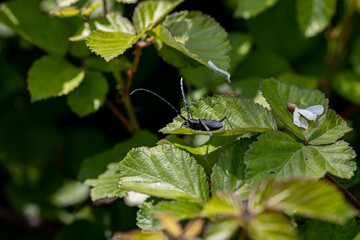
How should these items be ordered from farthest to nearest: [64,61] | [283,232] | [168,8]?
[64,61]
[168,8]
[283,232]

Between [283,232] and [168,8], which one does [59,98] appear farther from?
[283,232]

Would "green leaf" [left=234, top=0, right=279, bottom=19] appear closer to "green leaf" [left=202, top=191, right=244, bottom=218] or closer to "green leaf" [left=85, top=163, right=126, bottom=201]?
"green leaf" [left=85, top=163, right=126, bottom=201]

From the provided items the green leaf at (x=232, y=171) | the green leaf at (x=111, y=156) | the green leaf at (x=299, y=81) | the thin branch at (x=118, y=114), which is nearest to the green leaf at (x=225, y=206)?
the green leaf at (x=232, y=171)

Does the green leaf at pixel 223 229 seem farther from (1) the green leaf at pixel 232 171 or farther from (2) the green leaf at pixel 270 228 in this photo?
(1) the green leaf at pixel 232 171

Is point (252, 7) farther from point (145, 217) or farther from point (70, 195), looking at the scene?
point (70, 195)

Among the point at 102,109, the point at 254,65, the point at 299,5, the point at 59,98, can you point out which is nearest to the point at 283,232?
the point at 299,5

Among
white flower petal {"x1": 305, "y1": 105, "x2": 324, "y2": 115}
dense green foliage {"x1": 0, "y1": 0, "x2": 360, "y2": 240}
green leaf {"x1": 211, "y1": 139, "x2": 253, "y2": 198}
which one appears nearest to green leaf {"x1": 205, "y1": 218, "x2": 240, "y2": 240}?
dense green foliage {"x1": 0, "y1": 0, "x2": 360, "y2": 240}

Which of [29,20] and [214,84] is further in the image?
[214,84]
